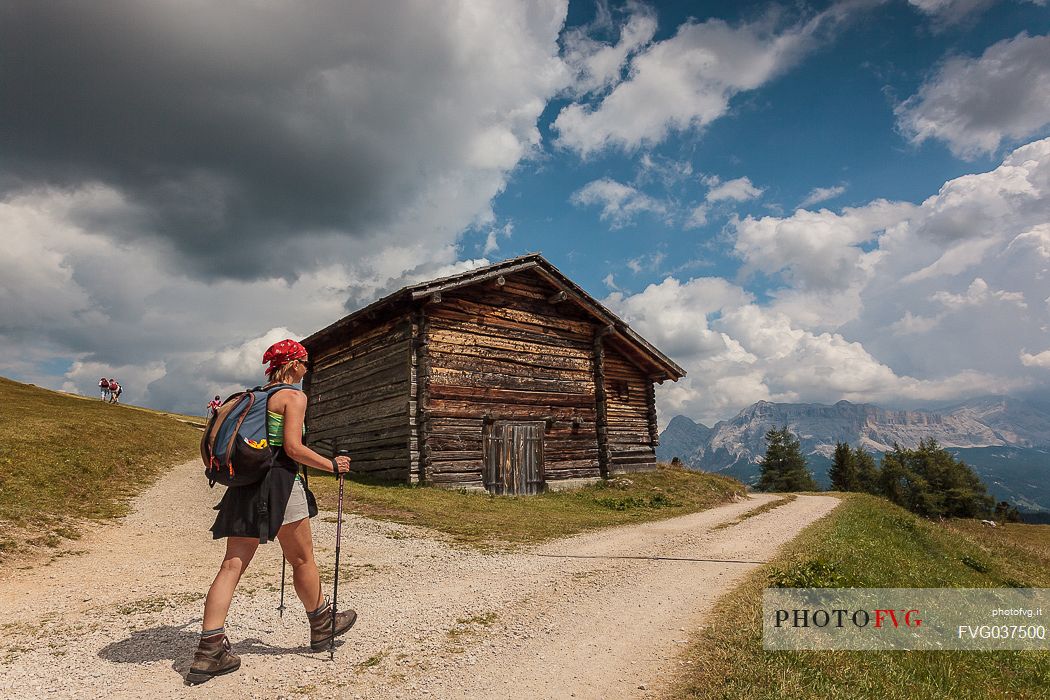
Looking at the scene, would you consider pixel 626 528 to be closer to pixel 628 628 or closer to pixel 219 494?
pixel 628 628

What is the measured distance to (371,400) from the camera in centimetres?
1912

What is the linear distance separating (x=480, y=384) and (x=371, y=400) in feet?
13.2

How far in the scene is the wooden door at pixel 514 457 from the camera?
18547 millimetres

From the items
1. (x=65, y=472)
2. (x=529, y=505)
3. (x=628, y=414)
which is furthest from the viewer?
(x=628, y=414)

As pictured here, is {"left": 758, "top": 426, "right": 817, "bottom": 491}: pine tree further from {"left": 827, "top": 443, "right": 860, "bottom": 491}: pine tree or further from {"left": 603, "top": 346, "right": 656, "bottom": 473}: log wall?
{"left": 603, "top": 346, "right": 656, "bottom": 473}: log wall

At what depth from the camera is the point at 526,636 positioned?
496 centimetres

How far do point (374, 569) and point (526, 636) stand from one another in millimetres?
3210

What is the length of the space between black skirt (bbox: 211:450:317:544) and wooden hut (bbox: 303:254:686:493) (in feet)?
41.8

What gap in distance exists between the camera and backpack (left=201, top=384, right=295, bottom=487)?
4.15m

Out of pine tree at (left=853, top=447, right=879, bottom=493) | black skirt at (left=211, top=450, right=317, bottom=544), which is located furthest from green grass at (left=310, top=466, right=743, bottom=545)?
pine tree at (left=853, top=447, right=879, bottom=493)

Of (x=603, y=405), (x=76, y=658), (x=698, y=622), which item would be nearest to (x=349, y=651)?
(x=76, y=658)

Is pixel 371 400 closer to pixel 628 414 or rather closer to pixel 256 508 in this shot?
pixel 628 414

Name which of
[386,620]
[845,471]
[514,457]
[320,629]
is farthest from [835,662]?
[845,471]

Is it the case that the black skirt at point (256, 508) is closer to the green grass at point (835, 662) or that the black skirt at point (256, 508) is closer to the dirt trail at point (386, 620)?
the dirt trail at point (386, 620)
